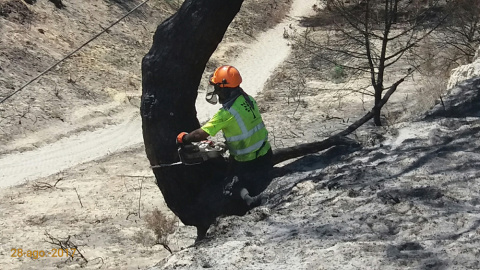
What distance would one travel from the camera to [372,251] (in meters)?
4.58

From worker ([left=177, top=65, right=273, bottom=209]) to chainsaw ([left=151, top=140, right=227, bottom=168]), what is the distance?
0.13 meters

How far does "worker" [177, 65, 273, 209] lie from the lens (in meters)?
6.26

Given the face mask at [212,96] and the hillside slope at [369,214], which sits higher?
the face mask at [212,96]

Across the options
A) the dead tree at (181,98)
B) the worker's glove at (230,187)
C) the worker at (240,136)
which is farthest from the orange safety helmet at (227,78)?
the worker's glove at (230,187)

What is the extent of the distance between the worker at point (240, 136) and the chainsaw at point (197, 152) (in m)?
0.13

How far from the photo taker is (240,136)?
646 centimetres

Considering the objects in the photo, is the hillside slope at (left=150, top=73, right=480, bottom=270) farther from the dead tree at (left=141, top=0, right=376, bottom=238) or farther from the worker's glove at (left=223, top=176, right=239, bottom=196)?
the dead tree at (left=141, top=0, right=376, bottom=238)

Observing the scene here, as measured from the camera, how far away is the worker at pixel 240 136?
6258mm

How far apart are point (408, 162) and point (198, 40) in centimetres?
252

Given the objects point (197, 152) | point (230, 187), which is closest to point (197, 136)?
point (197, 152)

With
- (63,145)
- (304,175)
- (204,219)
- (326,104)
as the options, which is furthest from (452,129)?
(63,145)

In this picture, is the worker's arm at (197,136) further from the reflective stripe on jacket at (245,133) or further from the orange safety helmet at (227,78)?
the orange safety helmet at (227,78)

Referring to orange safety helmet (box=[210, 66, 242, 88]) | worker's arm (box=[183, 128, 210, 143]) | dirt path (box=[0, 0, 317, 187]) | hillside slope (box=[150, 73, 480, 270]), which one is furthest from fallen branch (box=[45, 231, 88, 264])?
dirt path (box=[0, 0, 317, 187])

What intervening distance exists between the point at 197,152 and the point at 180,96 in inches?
29.9
